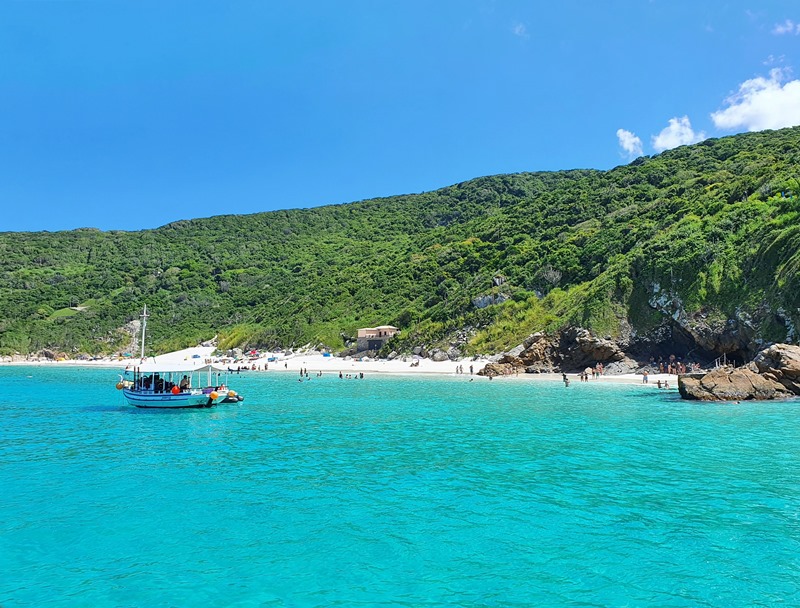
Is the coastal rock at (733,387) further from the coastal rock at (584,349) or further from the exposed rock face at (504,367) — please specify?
the exposed rock face at (504,367)

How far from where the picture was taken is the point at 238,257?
166 m

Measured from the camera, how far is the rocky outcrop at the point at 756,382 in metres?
35.3

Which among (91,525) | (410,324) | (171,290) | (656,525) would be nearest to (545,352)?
(410,324)

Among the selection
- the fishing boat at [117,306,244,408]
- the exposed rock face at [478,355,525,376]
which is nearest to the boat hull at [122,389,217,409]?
the fishing boat at [117,306,244,408]

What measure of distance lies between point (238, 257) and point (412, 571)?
16402cm

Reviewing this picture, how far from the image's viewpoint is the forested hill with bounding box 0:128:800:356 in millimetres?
54469

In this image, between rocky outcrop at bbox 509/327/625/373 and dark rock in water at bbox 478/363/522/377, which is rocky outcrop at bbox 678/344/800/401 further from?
dark rock in water at bbox 478/363/522/377

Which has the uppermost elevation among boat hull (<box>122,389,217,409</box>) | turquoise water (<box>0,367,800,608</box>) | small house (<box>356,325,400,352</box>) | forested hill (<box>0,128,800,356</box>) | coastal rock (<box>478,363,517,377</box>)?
forested hill (<box>0,128,800,356</box>)

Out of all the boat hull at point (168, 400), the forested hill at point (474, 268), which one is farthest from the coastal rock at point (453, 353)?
the boat hull at point (168, 400)

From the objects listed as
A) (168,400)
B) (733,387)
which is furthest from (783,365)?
(168,400)

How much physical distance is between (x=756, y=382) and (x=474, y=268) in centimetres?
6763

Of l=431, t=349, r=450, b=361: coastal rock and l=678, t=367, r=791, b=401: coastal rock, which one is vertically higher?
l=431, t=349, r=450, b=361: coastal rock

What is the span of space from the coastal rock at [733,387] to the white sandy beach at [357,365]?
474 inches

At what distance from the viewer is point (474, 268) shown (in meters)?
101
